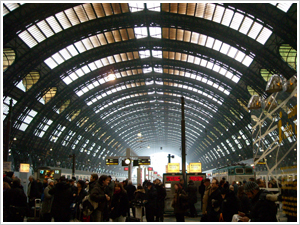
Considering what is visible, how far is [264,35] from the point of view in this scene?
27.2m

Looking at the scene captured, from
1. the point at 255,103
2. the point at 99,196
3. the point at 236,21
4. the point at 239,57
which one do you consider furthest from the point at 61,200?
the point at 239,57

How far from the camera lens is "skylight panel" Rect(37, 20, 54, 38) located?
28156mm

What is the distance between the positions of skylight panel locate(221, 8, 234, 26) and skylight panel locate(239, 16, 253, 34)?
1.39 m

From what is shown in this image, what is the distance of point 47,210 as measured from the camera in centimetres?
966

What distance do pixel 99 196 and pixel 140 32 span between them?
28.1 m

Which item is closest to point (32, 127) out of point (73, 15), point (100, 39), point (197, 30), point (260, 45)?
point (100, 39)

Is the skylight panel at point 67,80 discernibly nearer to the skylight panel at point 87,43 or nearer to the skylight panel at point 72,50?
the skylight panel at point 72,50

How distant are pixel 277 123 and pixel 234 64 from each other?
2777cm

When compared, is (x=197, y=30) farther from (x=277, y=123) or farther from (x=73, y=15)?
(x=277, y=123)

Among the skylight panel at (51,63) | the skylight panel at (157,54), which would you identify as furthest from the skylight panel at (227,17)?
the skylight panel at (51,63)

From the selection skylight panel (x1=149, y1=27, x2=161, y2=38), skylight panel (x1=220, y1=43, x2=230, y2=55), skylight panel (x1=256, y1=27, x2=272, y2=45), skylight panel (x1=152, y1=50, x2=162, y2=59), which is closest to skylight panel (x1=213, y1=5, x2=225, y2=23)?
skylight panel (x1=256, y1=27, x2=272, y2=45)

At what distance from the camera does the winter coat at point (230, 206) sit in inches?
293

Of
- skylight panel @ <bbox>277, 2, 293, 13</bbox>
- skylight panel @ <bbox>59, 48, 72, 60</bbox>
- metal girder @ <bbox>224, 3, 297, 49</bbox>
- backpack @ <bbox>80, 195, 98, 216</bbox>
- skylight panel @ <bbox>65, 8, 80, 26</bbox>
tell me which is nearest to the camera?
backpack @ <bbox>80, 195, 98, 216</bbox>

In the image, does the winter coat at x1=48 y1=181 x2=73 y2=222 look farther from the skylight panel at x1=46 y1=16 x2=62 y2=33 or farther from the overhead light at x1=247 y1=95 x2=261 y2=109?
the skylight panel at x1=46 y1=16 x2=62 y2=33
